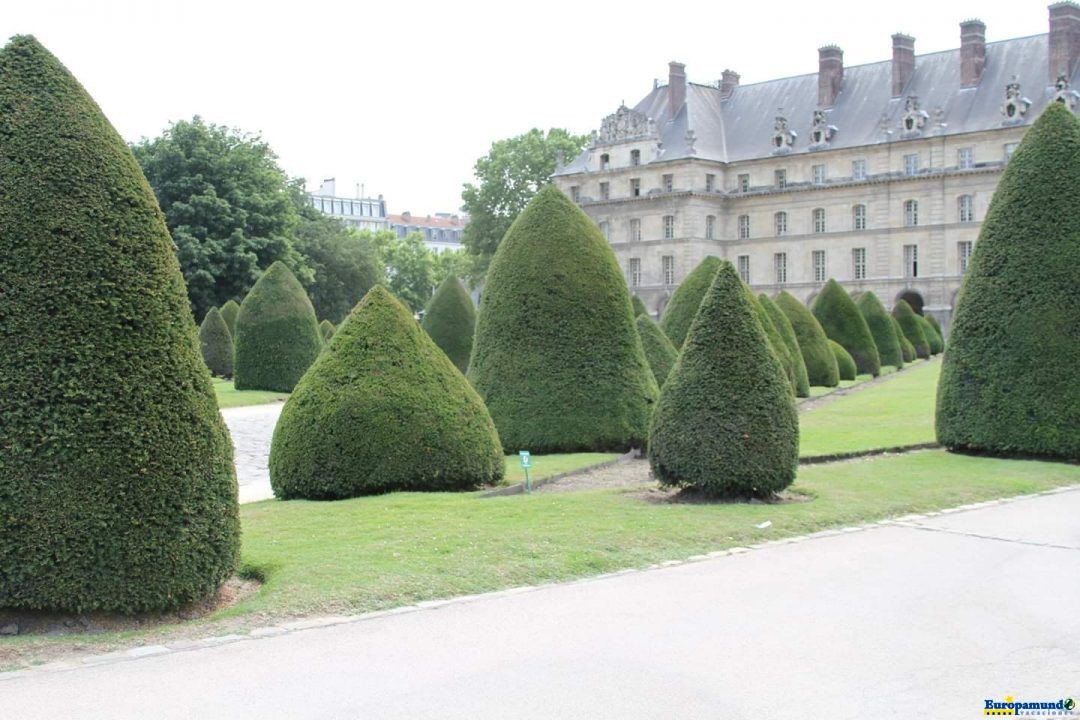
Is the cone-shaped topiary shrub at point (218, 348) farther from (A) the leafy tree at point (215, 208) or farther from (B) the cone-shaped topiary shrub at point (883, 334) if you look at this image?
(B) the cone-shaped topiary shrub at point (883, 334)

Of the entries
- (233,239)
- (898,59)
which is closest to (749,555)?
(233,239)

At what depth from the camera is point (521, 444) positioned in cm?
1647

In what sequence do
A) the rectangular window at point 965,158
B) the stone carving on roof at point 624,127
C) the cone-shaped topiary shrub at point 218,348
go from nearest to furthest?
the cone-shaped topiary shrub at point 218,348, the rectangular window at point 965,158, the stone carving on roof at point 624,127

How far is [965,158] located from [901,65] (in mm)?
7187

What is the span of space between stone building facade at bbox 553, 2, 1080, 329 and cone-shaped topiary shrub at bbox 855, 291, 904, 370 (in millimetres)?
24709

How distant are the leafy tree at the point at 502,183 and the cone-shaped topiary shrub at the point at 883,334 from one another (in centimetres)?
4299

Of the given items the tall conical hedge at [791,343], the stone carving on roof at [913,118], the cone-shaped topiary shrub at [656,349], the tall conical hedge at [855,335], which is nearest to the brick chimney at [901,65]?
the stone carving on roof at [913,118]

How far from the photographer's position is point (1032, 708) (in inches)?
217

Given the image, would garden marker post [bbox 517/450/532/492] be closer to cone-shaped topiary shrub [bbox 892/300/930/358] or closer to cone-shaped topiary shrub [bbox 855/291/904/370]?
cone-shaped topiary shrub [bbox 855/291/904/370]

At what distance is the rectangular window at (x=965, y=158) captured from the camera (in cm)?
6531

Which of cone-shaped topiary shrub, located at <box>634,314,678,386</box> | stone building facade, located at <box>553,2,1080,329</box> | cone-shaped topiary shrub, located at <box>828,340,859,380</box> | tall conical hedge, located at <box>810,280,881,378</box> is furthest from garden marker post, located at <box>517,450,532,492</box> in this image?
stone building facade, located at <box>553,2,1080,329</box>

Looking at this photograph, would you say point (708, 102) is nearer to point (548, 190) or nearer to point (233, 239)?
point (233, 239)

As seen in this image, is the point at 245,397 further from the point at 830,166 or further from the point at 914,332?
the point at 830,166

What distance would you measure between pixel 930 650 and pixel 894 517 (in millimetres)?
4812
